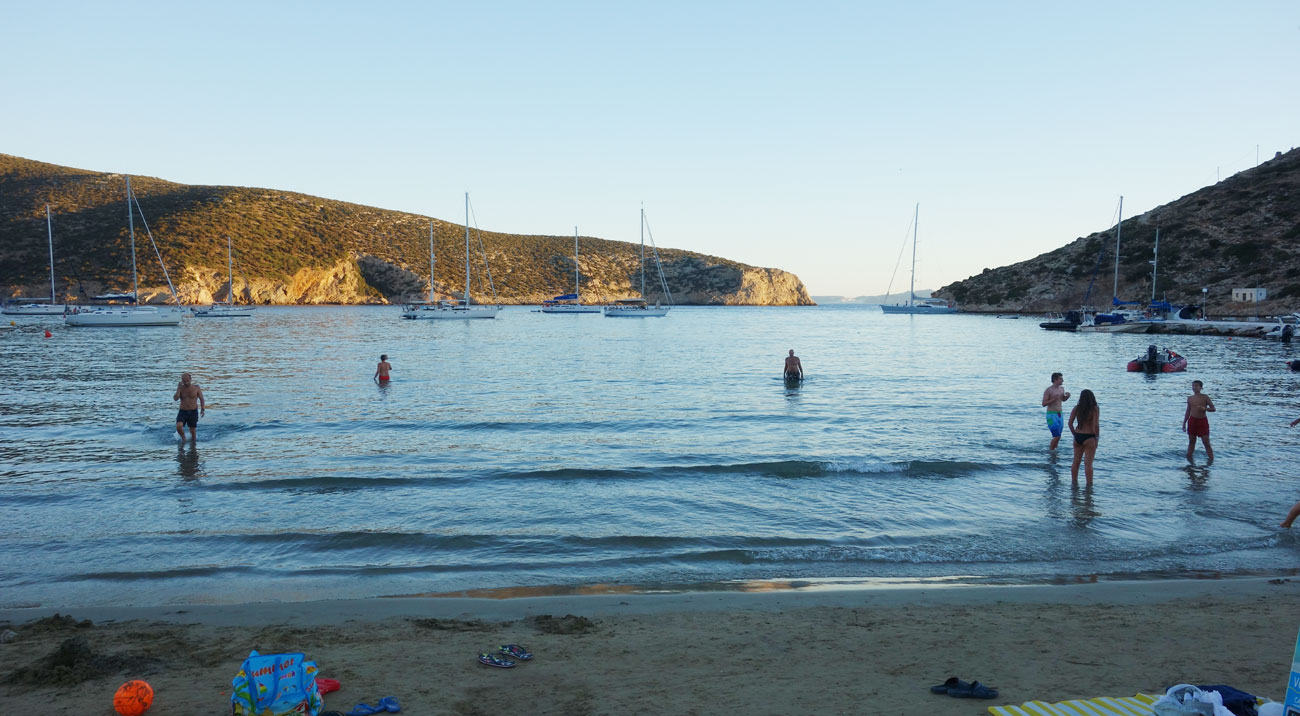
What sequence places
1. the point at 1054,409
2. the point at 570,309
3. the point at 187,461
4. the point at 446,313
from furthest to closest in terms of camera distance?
the point at 570,309
the point at 446,313
the point at 1054,409
the point at 187,461

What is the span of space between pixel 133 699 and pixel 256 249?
384 ft

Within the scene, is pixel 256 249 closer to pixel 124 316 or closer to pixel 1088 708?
pixel 124 316

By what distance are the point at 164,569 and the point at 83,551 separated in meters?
1.48

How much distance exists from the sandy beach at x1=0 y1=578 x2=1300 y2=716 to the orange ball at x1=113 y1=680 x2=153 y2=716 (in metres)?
0.14

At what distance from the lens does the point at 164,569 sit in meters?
8.12

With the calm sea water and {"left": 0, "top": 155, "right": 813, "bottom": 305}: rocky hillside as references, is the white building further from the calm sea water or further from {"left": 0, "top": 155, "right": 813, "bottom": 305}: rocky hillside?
{"left": 0, "top": 155, "right": 813, "bottom": 305}: rocky hillside

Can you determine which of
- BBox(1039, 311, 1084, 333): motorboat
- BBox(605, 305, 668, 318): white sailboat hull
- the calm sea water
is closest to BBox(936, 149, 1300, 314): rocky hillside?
BBox(1039, 311, 1084, 333): motorboat

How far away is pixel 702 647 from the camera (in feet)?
18.8

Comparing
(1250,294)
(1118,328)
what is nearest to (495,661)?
(1118,328)

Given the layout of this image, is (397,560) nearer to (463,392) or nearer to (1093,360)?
(463,392)

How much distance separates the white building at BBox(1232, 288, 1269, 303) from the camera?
2516 inches

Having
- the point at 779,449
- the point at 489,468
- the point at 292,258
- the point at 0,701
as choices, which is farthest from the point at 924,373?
the point at 292,258

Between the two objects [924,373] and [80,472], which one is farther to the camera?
[924,373]

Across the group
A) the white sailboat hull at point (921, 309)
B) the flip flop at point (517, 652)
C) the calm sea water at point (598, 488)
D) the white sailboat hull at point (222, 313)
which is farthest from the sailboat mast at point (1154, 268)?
the white sailboat hull at point (222, 313)
